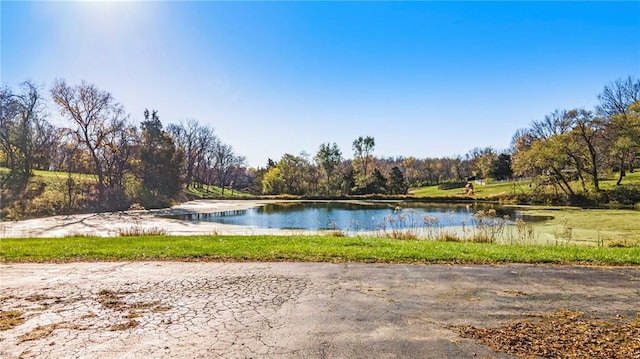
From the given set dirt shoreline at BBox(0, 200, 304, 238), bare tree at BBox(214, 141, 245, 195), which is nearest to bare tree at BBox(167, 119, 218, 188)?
bare tree at BBox(214, 141, 245, 195)

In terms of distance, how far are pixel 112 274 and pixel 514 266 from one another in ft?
29.6

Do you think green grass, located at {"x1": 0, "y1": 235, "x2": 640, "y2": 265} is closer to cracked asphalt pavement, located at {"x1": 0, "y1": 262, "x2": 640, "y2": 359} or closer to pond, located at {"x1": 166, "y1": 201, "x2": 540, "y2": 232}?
cracked asphalt pavement, located at {"x1": 0, "y1": 262, "x2": 640, "y2": 359}

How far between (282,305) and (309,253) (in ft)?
13.2

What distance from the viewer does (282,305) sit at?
582 cm

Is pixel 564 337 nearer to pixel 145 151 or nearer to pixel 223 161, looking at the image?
pixel 145 151

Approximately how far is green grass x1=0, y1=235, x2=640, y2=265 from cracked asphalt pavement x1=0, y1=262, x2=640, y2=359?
2.27 ft

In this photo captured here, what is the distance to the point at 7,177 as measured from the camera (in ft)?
108

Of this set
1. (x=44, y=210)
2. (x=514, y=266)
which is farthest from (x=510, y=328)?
(x=44, y=210)

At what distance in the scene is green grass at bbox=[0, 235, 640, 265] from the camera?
30.0 ft

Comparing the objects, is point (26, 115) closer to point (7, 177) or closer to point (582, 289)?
point (7, 177)

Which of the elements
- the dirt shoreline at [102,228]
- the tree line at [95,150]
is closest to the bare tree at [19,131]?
the tree line at [95,150]

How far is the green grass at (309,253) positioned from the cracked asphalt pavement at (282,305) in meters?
0.69

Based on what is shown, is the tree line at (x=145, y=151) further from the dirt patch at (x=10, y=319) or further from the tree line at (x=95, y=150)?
the dirt patch at (x=10, y=319)

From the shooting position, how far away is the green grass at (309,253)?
916cm
